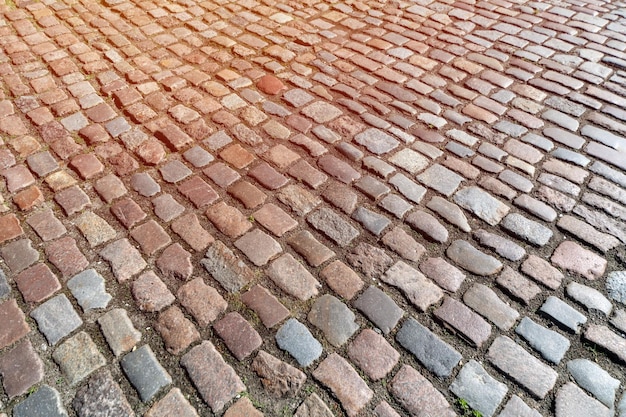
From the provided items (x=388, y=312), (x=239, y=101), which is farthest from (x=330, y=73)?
(x=388, y=312)

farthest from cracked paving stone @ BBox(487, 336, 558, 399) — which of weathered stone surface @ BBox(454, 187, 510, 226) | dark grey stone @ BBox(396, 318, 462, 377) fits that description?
weathered stone surface @ BBox(454, 187, 510, 226)

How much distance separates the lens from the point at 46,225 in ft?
8.04

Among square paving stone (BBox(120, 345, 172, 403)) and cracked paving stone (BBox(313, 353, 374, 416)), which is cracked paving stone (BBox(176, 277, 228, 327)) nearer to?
square paving stone (BBox(120, 345, 172, 403))

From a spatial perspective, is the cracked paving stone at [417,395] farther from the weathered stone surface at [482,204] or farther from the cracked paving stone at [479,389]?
the weathered stone surface at [482,204]

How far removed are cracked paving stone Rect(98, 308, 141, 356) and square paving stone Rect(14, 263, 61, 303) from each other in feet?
1.06

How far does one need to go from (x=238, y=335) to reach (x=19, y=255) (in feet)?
4.00

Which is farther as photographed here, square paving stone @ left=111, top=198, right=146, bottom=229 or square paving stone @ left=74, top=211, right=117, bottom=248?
square paving stone @ left=111, top=198, right=146, bottom=229

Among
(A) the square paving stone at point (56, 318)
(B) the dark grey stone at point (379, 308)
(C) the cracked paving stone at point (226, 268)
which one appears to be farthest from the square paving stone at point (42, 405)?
(B) the dark grey stone at point (379, 308)

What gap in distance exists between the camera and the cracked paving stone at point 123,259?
7.39ft

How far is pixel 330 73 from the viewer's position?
371 centimetres

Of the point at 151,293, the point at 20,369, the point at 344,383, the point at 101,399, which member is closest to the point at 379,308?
the point at 344,383

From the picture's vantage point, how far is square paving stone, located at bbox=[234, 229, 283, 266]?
7.73ft

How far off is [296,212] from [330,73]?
1.59m

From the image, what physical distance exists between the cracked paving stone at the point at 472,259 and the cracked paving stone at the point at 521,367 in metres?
0.38
